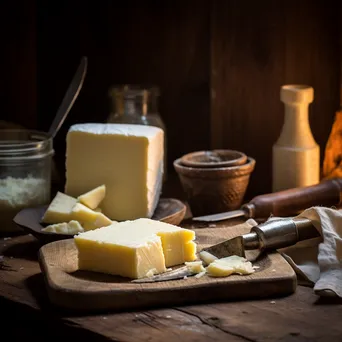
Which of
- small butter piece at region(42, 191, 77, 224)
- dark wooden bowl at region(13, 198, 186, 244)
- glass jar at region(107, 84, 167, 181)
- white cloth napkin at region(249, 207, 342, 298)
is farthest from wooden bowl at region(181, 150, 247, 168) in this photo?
white cloth napkin at region(249, 207, 342, 298)

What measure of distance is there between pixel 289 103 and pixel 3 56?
0.84 meters

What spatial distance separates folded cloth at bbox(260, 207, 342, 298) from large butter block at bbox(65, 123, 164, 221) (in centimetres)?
37

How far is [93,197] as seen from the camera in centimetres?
201

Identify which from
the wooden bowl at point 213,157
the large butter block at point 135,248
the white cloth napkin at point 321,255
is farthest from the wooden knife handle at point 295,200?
the large butter block at point 135,248

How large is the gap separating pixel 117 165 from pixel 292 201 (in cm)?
40

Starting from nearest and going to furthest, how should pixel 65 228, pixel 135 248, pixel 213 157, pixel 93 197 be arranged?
pixel 135 248, pixel 65 228, pixel 93 197, pixel 213 157

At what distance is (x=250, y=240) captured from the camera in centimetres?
170

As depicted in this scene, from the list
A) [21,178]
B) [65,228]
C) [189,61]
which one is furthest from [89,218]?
[189,61]

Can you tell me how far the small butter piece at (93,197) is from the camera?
78.7 inches

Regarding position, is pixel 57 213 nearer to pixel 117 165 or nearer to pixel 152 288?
pixel 117 165

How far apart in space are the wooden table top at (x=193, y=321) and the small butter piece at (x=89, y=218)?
0.91ft

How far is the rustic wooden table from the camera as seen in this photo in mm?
1437

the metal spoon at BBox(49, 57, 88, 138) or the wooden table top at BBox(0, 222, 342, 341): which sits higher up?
the metal spoon at BBox(49, 57, 88, 138)

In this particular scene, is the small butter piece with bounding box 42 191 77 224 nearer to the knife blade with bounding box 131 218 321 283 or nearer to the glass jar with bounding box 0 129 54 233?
the glass jar with bounding box 0 129 54 233
